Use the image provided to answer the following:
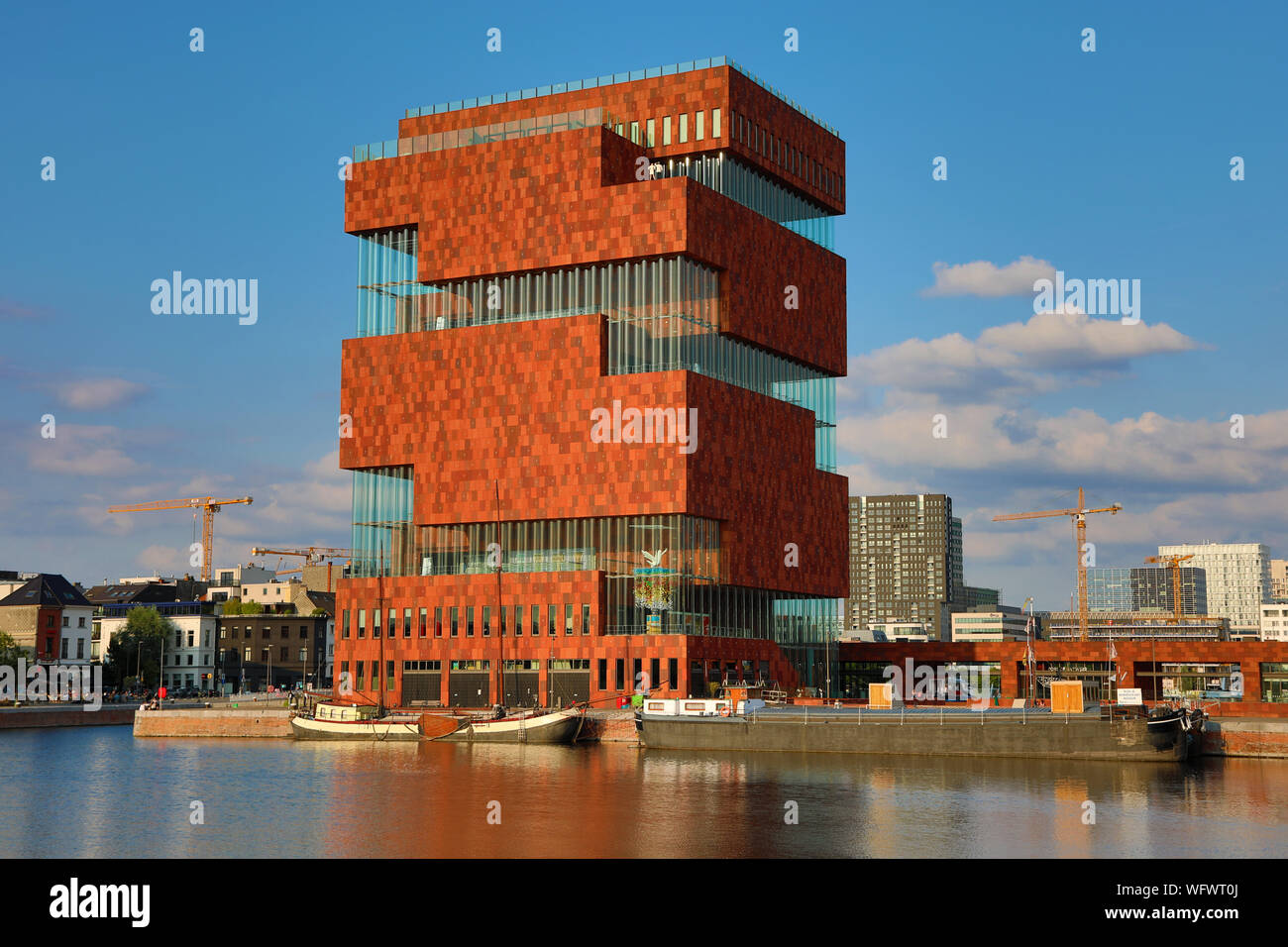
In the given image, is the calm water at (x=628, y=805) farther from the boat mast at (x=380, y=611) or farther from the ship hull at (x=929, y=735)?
the boat mast at (x=380, y=611)

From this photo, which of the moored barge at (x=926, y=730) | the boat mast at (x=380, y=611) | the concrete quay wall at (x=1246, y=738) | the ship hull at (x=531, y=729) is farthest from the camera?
the boat mast at (x=380, y=611)

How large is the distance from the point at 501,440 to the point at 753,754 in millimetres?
58978

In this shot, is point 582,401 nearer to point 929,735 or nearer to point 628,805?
point 929,735

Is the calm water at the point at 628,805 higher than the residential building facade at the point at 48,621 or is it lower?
lower

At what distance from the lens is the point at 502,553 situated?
518ft

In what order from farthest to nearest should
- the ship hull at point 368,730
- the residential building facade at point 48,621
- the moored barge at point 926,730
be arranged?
the residential building facade at point 48,621 < the ship hull at point 368,730 < the moored barge at point 926,730

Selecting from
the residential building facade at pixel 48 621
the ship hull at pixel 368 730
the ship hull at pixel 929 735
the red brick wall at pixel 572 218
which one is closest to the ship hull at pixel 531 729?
the ship hull at pixel 368 730

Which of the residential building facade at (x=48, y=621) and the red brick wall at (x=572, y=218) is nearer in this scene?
the red brick wall at (x=572, y=218)

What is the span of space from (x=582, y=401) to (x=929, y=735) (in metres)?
60.1

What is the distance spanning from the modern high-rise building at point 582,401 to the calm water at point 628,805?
41.9m

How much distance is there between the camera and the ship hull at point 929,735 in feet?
331

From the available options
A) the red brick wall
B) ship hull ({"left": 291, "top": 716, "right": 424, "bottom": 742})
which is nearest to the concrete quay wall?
ship hull ({"left": 291, "top": 716, "right": 424, "bottom": 742})

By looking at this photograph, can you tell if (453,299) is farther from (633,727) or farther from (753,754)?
(753,754)

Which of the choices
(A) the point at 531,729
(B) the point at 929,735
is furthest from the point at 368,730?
(B) the point at 929,735
